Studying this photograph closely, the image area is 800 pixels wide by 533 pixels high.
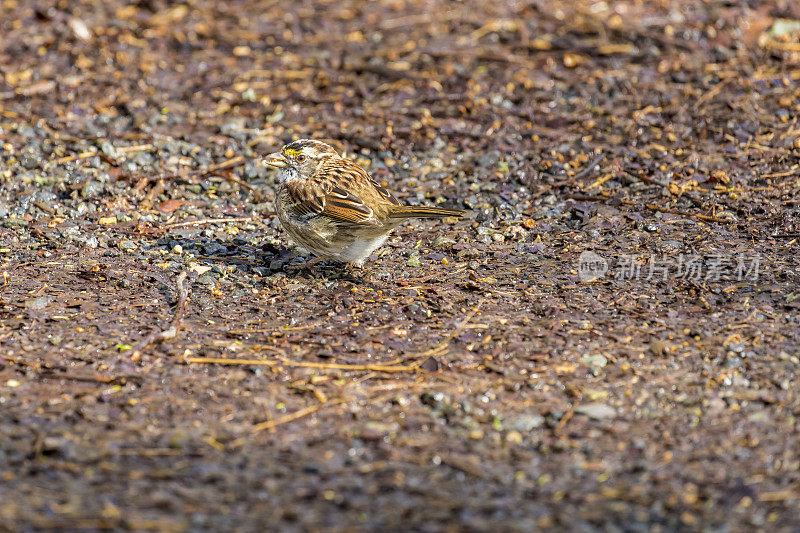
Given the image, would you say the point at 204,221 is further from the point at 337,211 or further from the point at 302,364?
the point at 302,364

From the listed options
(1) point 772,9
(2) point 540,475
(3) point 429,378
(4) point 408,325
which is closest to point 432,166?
(4) point 408,325

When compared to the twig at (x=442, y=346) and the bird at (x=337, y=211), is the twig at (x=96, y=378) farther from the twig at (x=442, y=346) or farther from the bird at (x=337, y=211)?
the bird at (x=337, y=211)

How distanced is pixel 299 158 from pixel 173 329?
196 cm

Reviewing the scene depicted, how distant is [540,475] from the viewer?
13.1ft

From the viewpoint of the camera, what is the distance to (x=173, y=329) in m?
5.10

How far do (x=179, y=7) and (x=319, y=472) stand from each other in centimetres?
792

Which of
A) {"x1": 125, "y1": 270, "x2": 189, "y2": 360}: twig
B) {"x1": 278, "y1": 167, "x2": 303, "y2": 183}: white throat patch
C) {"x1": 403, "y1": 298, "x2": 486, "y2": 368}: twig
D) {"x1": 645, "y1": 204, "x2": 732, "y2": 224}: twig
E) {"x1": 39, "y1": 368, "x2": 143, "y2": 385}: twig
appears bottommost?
{"x1": 39, "y1": 368, "x2": 143, "y2": 385}: twig

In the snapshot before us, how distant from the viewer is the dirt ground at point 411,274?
12.9 feet

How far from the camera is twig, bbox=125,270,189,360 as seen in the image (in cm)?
492

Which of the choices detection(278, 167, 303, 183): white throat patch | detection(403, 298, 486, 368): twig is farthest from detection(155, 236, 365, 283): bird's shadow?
detection(403, 298, 486, 368): twig

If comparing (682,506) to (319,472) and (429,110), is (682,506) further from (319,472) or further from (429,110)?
(429,110)

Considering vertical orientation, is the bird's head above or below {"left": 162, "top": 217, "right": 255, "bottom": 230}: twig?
above

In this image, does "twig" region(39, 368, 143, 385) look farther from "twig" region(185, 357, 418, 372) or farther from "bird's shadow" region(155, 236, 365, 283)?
"bird's shadow" region(155, 236, 365, 283)

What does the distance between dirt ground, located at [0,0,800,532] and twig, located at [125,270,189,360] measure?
0.04 m
